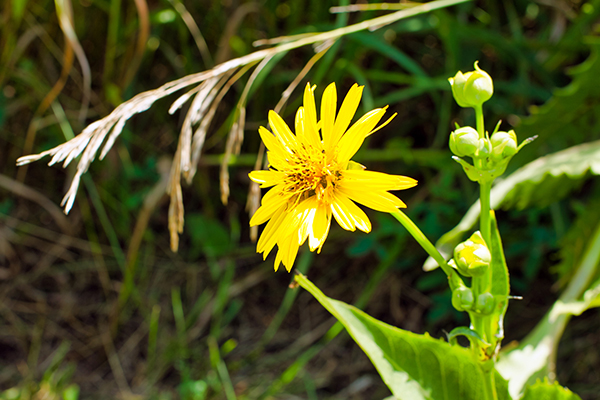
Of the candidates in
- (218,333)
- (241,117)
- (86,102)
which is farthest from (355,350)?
(86,102)

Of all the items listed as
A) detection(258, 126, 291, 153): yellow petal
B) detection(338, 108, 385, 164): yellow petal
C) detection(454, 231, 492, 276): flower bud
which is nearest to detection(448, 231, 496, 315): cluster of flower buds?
detection(454, 231, 492, 276): flower bud

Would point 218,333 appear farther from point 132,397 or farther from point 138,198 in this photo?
point 138,198

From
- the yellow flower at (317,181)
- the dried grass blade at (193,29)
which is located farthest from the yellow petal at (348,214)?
the dried grass blade at (193,29)

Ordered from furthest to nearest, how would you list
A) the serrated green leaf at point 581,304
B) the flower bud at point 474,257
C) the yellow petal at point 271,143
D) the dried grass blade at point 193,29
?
the dried grass blade at point 193,29
the serrated green leaf at point 581,304
the yellow petal at point 271,143
the flower bud at point 474,257

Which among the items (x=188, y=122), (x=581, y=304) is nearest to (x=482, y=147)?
(x=188, y=122)

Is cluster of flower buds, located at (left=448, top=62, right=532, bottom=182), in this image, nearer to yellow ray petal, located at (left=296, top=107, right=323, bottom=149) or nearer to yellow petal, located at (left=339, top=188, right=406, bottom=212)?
yellow petal, located at (left=339, top=188, right=406, bottom=212)

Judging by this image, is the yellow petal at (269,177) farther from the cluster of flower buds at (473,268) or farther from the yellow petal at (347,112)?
the cluster of flower buds at (473,268)

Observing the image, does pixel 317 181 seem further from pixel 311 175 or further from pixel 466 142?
pixel 466 142
